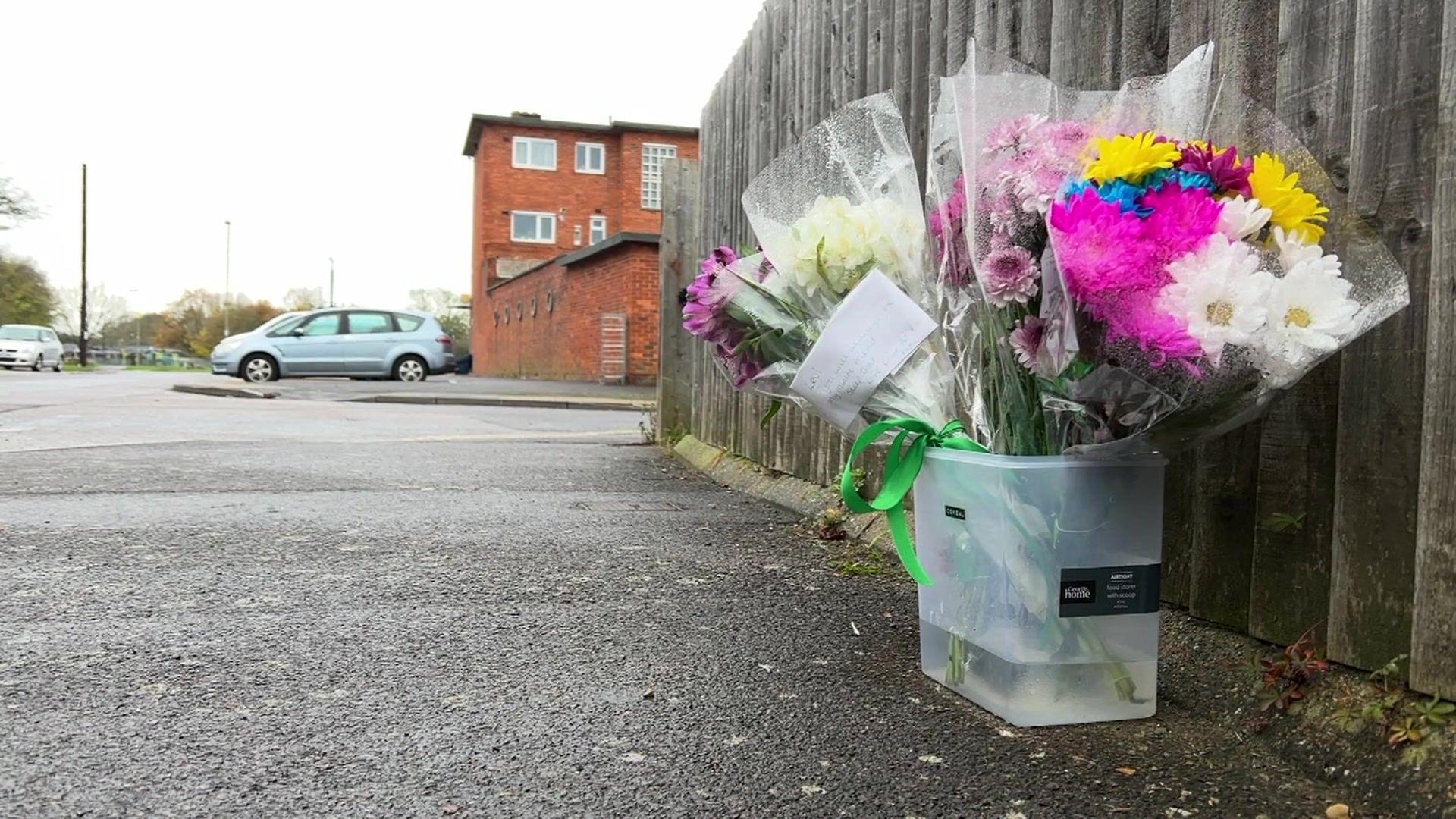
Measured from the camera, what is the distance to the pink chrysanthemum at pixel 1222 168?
164 centimetres

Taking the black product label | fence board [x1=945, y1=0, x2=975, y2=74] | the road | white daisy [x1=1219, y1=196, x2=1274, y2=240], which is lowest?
the road

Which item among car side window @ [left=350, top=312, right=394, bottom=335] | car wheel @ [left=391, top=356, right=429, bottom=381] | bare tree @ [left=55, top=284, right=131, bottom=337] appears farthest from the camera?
bare tree @ [left=55, top=284, right=131, bottom=337]

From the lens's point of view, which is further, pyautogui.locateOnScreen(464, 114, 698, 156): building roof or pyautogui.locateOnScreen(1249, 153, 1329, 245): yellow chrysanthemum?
pyautogui.locateOnScreen(464, 114, 698, 156): building roof

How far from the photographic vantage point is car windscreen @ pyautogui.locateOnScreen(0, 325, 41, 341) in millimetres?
33031

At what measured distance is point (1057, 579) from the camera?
184 cm

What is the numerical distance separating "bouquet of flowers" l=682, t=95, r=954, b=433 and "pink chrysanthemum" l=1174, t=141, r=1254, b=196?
55 cm

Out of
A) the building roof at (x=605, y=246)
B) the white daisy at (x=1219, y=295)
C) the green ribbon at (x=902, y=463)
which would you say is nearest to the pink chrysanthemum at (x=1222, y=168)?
the white daisy at (x=1219, y=295)

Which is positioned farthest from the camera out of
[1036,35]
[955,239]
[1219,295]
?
[1036,35]

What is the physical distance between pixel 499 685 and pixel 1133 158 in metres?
1.51

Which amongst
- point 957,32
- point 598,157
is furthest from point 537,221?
point 957,32

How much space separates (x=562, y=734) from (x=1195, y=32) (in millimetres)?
1926

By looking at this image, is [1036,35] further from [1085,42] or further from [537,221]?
[537,221]

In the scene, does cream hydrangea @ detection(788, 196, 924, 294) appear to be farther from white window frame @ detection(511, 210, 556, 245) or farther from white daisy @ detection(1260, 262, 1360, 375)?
white window frame @ detection(511, 210, 556, 245)

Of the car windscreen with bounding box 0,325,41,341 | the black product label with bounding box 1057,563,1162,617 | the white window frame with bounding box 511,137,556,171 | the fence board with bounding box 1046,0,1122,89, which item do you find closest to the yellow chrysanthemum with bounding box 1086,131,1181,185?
the black product label with bounding box 1057,563,1162,617
